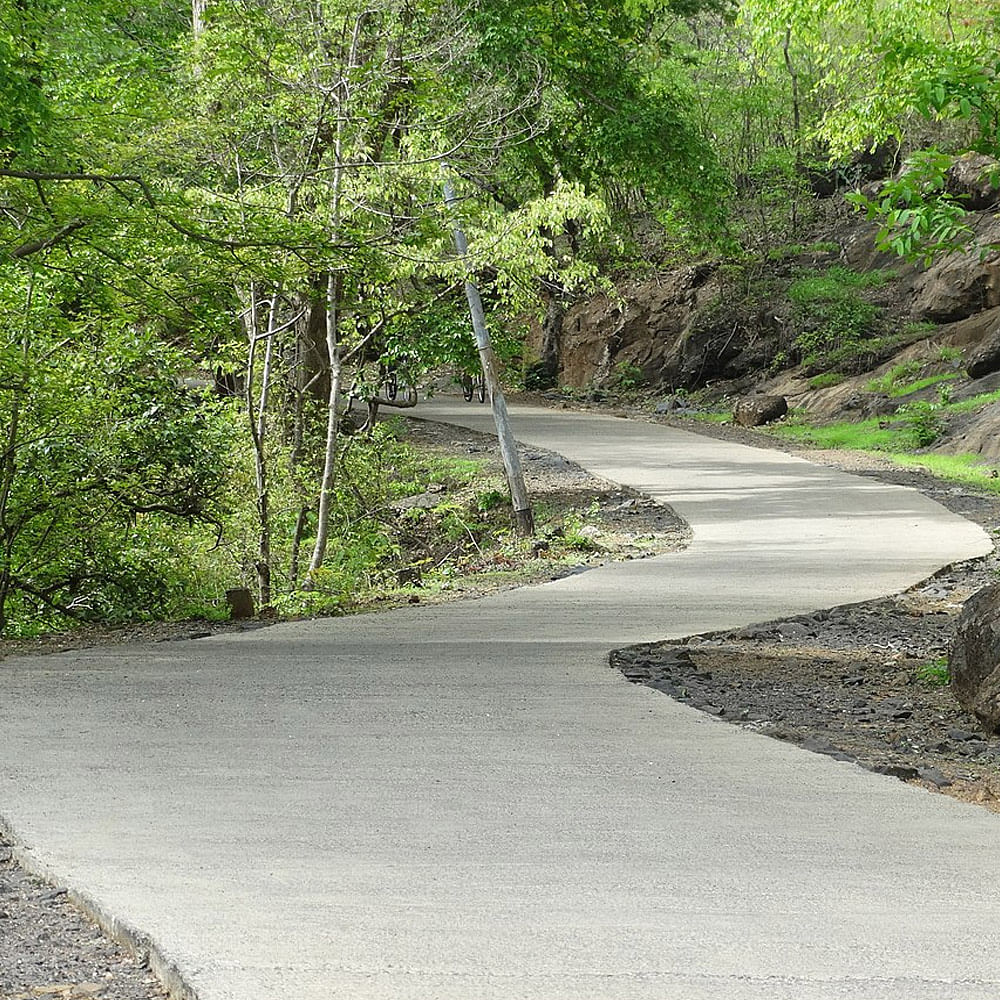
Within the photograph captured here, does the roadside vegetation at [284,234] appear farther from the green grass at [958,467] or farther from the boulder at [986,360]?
the green grass at [958,467]

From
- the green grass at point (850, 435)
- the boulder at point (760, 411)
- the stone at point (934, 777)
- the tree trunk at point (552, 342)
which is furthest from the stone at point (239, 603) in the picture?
the tree trunk at point (552, 342)

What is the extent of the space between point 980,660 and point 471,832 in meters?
2.88

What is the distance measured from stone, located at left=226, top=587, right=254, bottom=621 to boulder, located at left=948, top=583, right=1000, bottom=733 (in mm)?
5788

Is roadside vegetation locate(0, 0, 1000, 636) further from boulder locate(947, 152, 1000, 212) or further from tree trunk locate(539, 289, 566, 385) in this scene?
tree trunk locate(539, 289, 566, 385)

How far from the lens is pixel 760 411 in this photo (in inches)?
1079

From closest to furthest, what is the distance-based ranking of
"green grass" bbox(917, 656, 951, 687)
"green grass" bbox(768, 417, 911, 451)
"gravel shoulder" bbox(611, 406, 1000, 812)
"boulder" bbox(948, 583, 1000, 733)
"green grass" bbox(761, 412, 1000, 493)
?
1. "gravel shoulder" bbox(611, 406, 1000, 812)
2. "boulder" bbox(948, 583, 1000, 733)
3. "green grass" bbox(917, 656, 951, 687)
4. "green grass" bbox(761, 412, 1000, 493)
5. "green grass" bbox(768, 417, 911, 451)

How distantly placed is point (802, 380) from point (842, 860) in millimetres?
26599

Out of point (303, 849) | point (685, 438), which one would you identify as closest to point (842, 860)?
point (303, 849)

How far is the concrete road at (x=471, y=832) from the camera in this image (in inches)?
126

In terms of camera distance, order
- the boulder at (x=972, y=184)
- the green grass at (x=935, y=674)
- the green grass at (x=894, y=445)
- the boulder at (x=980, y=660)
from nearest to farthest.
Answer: the boulder at (x=980, y=660) → the green grass at (x=935, y=674) → the green grass at (x=894, y=445) → the boulder at (x=972, y=184)

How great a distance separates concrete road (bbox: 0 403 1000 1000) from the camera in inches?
126

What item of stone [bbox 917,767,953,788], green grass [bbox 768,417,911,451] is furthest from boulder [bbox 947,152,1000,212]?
stone [bbox 917,767,953,788]

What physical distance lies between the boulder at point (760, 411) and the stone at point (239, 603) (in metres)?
Answer: 18.3

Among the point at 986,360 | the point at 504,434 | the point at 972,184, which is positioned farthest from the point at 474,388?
the point at 504,434
